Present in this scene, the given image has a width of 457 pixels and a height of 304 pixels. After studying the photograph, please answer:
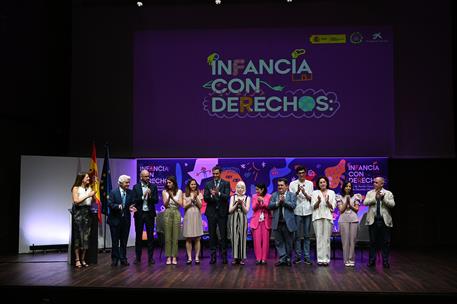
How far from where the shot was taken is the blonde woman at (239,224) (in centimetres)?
895

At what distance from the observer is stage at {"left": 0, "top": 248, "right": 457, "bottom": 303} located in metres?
6.45

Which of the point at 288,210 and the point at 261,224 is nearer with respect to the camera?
the point at 288,210

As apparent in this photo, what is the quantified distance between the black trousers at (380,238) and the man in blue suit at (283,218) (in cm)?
124

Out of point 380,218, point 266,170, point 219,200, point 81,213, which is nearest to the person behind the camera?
point 380,218

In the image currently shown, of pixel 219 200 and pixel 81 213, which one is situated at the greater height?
pixel 219 200

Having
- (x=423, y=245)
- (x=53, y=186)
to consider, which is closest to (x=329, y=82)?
(x=423, y=245)

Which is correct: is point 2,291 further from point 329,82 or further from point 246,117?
point 329,82

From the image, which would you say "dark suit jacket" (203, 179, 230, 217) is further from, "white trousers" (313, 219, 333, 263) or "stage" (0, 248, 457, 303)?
"white trousers" (313, 219, 333, 263)

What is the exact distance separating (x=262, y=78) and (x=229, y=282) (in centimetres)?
591

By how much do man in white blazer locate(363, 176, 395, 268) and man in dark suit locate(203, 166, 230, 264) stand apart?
229 cm

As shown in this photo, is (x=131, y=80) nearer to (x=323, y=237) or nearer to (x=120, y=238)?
(x=120, y=238)

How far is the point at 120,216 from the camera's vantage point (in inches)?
349

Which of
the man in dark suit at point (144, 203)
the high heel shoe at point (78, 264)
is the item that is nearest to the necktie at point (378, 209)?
the man in dark suit at point (144, 203)

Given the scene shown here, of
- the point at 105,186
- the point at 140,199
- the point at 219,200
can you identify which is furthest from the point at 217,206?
the point at 105,186
